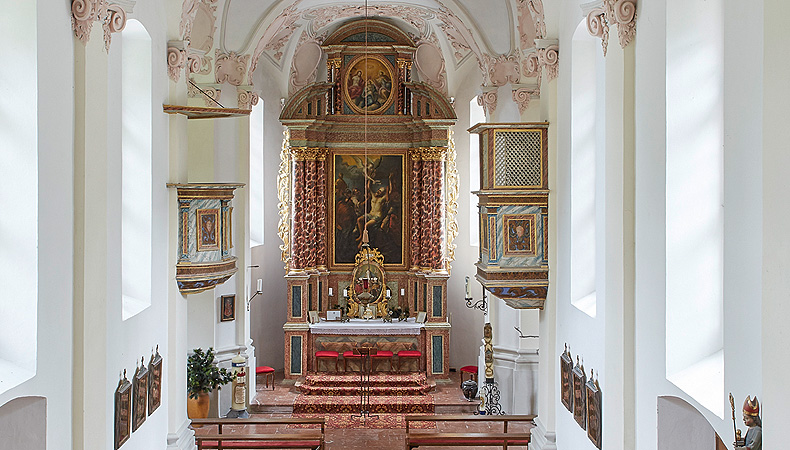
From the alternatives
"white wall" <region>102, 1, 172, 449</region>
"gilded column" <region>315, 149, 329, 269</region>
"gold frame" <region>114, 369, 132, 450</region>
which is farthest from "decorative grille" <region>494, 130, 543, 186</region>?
"gilded column" <region>315, 149, 329, 269</region>

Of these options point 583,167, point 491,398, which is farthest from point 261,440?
point 583,167

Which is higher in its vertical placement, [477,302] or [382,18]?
[382,18]

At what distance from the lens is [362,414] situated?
1503cm

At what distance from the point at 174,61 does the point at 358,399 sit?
8293mm

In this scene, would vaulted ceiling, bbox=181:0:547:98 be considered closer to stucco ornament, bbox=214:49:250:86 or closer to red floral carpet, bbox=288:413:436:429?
stucco ornament, bbox=214:49:250:86

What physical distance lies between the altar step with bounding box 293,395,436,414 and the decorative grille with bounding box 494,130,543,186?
6714mm

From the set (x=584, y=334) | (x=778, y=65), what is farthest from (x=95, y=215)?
(x=778, y=65)

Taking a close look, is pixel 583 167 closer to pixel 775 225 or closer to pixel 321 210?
pixel 775 225

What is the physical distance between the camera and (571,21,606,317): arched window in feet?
29.0

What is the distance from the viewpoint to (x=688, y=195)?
5.86 m

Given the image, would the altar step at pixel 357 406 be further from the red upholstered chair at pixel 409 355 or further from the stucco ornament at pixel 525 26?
the stucco ornament at pixel 525 26

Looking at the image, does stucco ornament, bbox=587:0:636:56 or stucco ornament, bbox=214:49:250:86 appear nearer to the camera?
stucco ornament, bbox=587:0:636:56

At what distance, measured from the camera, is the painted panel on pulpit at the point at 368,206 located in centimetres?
1833

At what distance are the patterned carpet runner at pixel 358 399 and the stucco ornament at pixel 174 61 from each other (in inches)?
285
